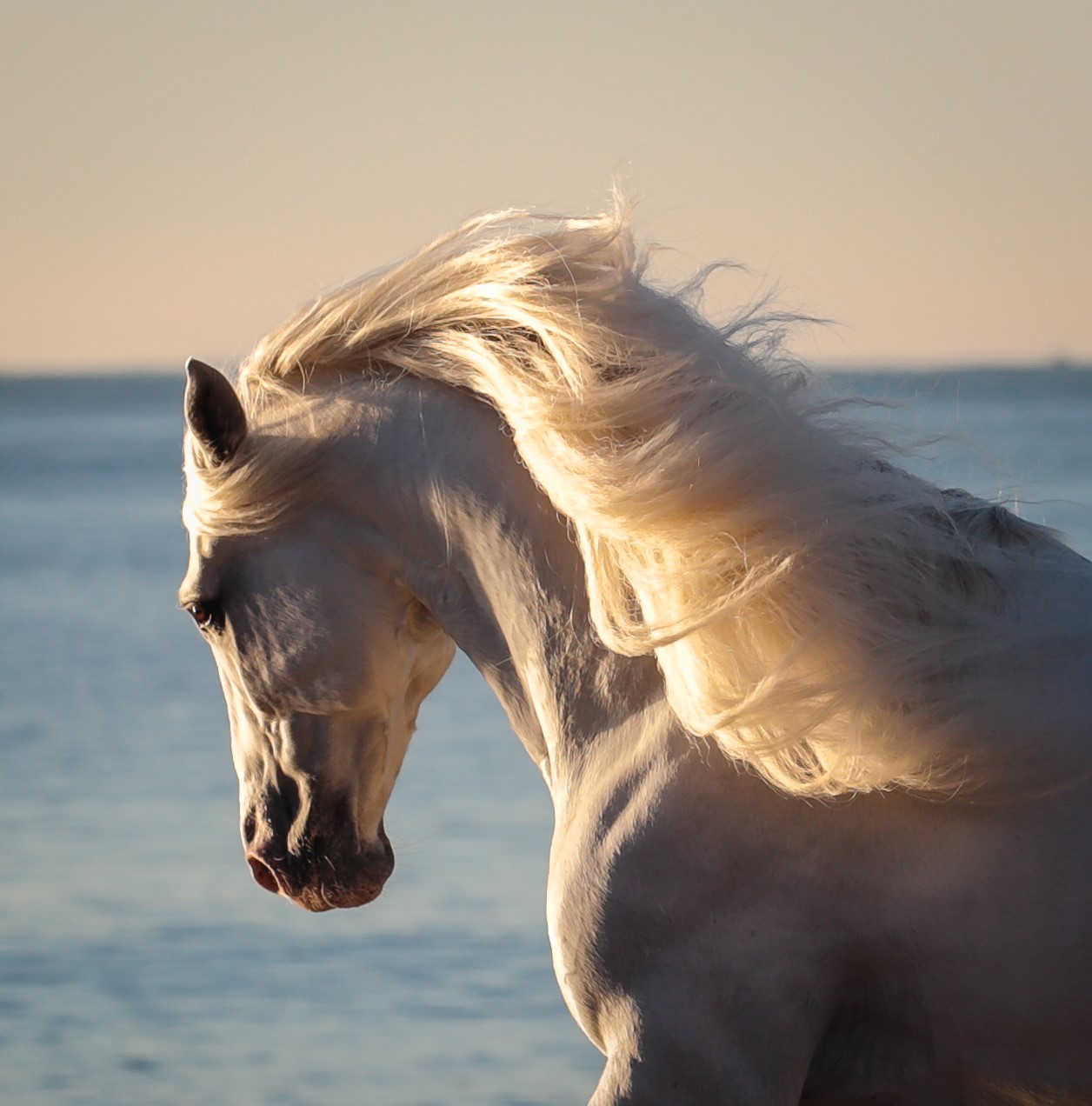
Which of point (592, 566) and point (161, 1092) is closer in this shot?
point (592, 566)

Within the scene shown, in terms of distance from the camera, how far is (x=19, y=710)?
29.6 ft

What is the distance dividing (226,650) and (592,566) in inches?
20.4

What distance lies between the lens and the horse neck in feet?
5.52

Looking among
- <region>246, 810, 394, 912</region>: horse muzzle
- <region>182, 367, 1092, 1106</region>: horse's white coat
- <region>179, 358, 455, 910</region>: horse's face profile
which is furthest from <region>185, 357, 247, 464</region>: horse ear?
<region>246, 810, 394, 912</region>: horse muzzle

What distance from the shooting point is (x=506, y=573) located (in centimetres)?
174

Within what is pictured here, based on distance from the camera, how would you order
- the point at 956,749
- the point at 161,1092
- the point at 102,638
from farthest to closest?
the point at 102,638 → the point at 161,1092 → the point at 956,749

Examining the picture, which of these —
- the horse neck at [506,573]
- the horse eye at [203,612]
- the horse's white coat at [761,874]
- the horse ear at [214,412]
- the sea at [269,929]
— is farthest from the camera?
the sea at [269,929]

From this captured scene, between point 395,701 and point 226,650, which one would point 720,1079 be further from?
point 226,650

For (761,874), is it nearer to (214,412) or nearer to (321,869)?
(321,869)

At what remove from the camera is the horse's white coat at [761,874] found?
4.79 feet

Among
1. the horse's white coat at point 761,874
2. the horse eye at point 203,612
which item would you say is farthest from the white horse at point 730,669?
the horse eye at point 203,612

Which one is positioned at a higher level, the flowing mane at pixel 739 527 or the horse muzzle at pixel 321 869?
the flowing mane at pixel 739 527

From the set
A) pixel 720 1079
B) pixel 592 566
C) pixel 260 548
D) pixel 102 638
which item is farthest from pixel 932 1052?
pixel 102 638

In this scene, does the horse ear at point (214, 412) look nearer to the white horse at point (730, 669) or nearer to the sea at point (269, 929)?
the white horse at point (730, 669)
